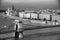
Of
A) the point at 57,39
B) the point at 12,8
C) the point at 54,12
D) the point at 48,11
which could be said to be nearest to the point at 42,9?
the point at 48,11

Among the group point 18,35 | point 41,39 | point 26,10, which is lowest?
point 41,39

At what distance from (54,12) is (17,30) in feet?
31.4

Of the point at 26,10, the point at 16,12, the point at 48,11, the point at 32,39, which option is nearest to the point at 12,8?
the point at 16,12

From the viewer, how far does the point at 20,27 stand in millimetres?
557

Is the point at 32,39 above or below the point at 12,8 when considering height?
below

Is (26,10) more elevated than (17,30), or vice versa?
(26,10)

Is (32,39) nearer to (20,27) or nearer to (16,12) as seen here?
(20,27)

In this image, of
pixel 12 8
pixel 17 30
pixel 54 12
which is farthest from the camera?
pixel 12 8

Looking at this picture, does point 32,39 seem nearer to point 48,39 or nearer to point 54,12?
point 48,39

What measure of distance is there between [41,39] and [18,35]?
0.32 metres

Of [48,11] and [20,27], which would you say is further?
[48,11]

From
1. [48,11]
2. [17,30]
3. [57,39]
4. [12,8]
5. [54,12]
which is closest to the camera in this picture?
[17,30]

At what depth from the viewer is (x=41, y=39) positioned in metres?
0.82

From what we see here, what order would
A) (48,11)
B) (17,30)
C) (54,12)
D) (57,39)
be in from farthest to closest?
(48,11), (54,12), (57,39), (17,30)
